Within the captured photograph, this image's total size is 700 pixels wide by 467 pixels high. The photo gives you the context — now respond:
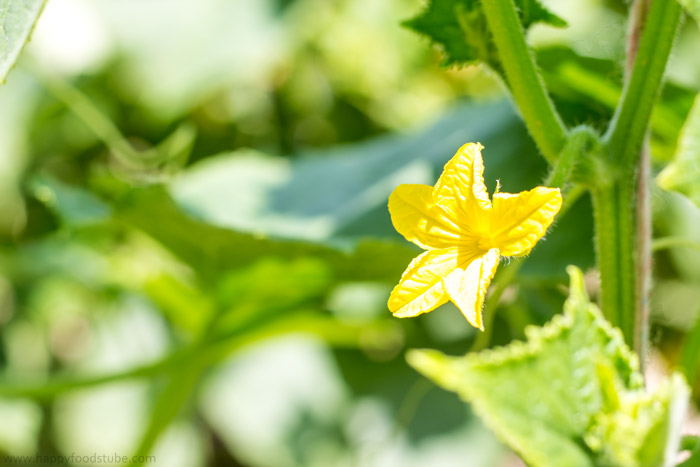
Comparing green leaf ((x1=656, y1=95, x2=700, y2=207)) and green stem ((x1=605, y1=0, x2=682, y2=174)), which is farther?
green stem ((x1=605, y1=0, x2=682, y2=174))

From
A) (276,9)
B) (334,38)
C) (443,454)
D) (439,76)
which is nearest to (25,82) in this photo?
(276,9)

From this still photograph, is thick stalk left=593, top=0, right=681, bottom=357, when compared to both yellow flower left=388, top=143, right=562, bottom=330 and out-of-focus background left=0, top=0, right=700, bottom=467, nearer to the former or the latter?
yellow flower left=388, top=143, right=562, bottom=330

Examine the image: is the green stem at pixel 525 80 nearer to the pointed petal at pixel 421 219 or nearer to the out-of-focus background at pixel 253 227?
the pointed petal at pixel 421 219

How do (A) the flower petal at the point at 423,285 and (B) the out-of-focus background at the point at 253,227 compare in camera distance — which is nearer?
(A) the flower petal at the point at 423,285

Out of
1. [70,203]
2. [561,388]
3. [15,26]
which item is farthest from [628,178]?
[70,203]

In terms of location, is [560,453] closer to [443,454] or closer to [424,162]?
[424,162]

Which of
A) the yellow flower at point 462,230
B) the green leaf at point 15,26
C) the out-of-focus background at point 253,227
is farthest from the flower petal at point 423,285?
the out-of-focus background at point 253,227

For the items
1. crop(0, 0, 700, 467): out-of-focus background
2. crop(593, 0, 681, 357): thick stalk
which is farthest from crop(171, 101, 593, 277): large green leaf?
crop(593, 0, 681, 357): thick stalk
